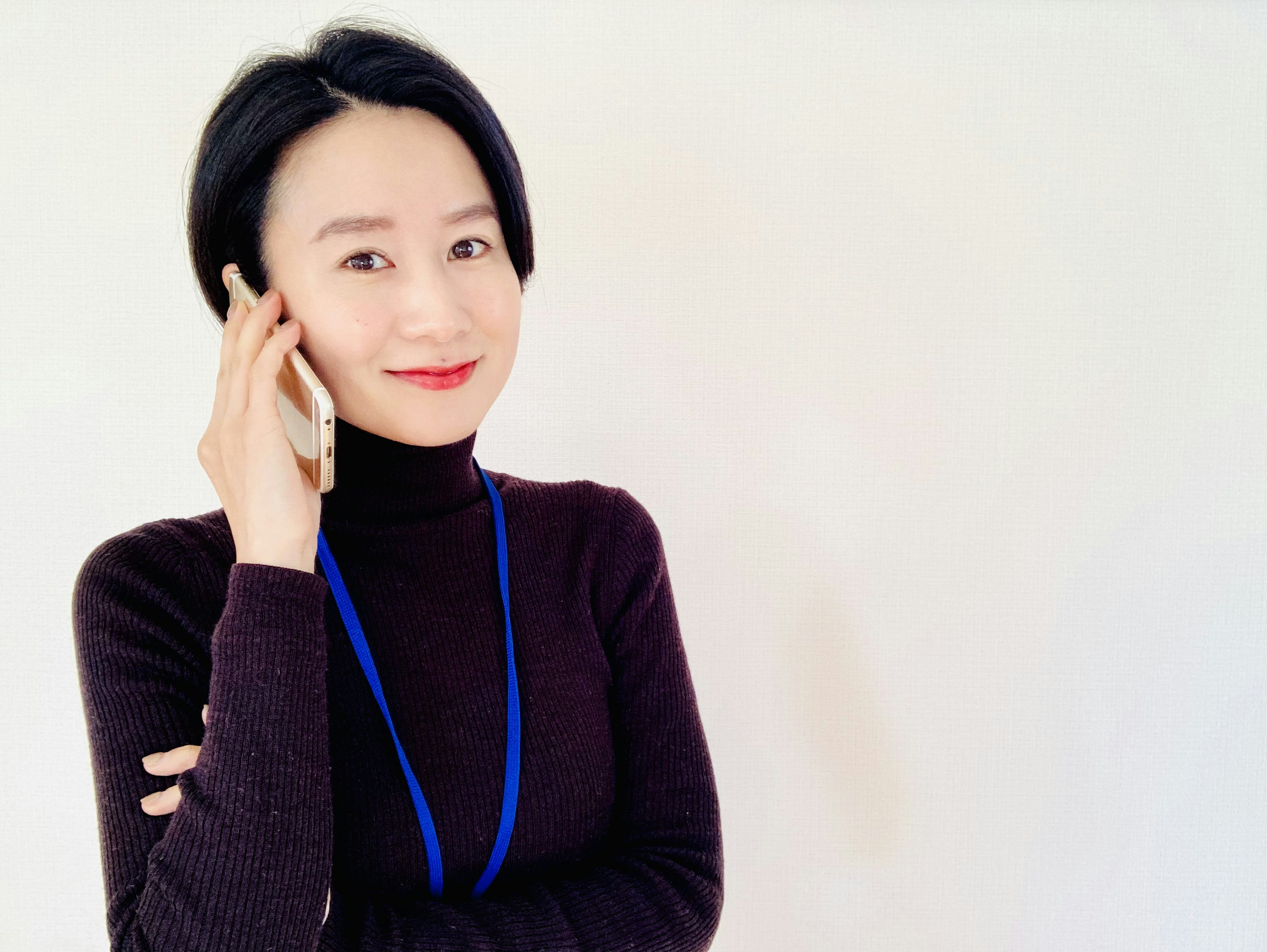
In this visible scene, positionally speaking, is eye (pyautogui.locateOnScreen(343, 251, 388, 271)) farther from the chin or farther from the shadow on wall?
the shadow on wall

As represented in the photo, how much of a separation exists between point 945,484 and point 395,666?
3.45ft

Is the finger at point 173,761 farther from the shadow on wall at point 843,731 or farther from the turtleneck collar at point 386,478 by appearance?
the shadow on wall at point 843,731

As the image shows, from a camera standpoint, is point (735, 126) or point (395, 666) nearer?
point (395, 666)

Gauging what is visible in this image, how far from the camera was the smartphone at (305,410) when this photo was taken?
1.30m

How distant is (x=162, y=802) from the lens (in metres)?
1.20

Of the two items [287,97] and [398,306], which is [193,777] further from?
[287,97]

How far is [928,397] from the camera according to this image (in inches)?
78.1

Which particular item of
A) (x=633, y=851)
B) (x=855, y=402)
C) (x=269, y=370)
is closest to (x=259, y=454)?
(x=269, y=370)

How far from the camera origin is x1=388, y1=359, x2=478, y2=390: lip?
4.51 ft

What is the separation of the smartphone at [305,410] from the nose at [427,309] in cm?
13

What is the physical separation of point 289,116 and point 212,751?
0.74 m

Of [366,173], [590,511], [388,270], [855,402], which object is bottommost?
[590,511]

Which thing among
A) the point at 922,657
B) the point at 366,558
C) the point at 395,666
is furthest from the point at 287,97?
the point at 922,657

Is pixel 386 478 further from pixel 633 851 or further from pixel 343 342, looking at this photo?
pixel 633 851
